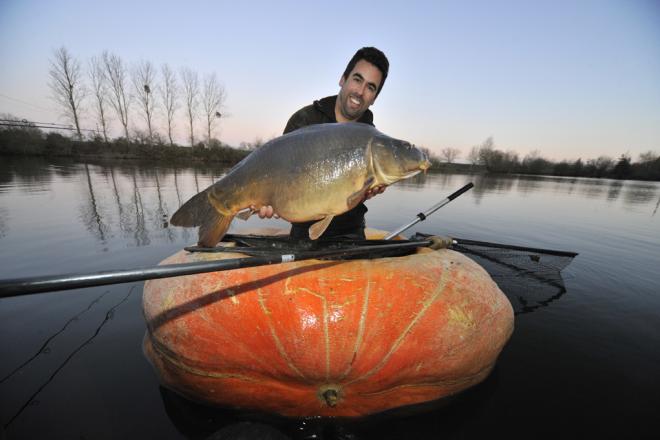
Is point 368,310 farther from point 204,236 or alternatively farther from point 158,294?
point 158,294

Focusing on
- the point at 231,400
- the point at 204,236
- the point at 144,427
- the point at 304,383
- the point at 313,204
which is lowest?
the point at 144,427

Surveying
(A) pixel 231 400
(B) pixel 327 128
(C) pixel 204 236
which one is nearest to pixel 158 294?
(C) pixel 204 236

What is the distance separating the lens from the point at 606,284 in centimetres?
538

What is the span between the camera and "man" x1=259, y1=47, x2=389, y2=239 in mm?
3051

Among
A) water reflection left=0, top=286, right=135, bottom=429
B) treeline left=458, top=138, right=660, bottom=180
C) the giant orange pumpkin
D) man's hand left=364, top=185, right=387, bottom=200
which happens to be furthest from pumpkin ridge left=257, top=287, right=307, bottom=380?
treeline left=458, top=138, right=660, bottom=180

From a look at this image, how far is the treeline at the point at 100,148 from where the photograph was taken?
105ft

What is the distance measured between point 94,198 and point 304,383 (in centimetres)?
1359

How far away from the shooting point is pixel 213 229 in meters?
2.25

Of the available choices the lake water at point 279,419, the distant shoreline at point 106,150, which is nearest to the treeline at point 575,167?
the distant shoreline at point 106,150

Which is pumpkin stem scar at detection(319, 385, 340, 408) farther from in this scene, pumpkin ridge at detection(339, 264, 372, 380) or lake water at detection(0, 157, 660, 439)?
lake water at detection(0, 157, 660, 439)

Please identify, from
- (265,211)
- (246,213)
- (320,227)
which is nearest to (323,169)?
(320,227)

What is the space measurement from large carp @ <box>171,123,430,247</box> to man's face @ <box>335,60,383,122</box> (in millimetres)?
1281

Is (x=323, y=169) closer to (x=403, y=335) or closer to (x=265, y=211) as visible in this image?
(x=265, y=211)

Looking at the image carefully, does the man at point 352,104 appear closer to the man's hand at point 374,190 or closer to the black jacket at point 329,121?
the black jacket at point 329,121
